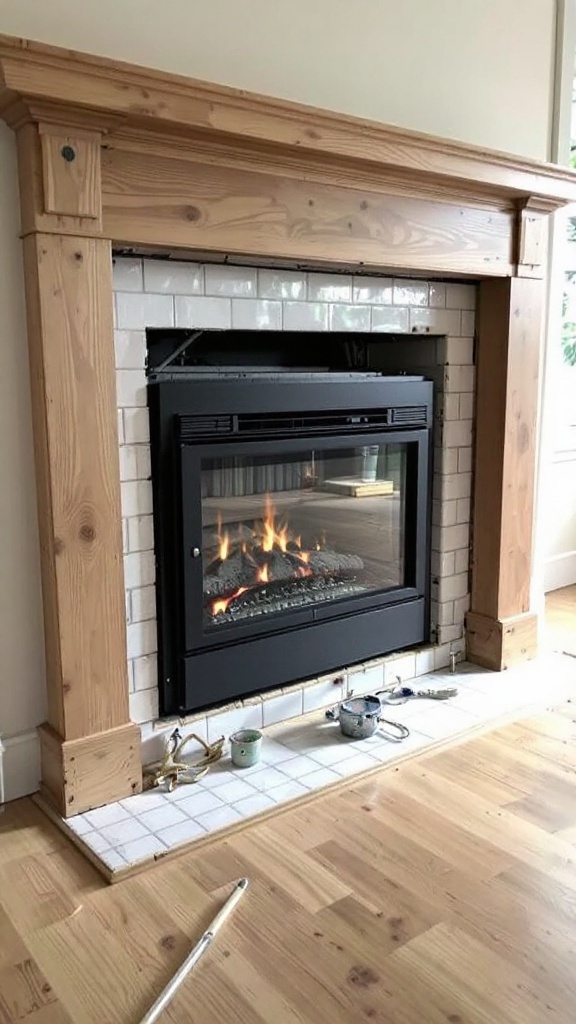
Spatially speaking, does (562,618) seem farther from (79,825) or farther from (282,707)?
(79,825)

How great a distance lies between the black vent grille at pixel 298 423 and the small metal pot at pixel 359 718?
77 centimetres

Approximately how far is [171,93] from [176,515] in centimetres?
96

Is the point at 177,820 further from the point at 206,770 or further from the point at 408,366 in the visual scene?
the point at 408,366

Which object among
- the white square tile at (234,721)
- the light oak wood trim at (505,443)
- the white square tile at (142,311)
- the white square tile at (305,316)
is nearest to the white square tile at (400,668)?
the light oak wood trim at (505,443)

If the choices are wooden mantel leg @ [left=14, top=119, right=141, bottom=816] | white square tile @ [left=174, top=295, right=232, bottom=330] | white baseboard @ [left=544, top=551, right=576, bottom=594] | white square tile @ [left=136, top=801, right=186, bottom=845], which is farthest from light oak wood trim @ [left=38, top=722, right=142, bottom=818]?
white baseboard @ [left=544, top=551, right=576, bottom=594]

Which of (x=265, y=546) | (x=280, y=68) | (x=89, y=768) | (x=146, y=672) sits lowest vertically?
(x=89, y=768)

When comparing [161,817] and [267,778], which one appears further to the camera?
[267,778]

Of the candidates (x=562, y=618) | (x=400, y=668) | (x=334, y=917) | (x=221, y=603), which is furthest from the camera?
(x=562, y=618)

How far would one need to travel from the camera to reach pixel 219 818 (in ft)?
6.44

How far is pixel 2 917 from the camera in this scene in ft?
5.44

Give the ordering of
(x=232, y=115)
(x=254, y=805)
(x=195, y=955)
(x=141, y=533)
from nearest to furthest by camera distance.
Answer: (x=195, y=955), (x=232, y=115), (x=254, y=805), (x=141, y=533)

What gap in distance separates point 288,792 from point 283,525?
0.78 metres

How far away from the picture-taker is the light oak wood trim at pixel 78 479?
183cm

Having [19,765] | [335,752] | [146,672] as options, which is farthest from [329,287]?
[19,765]
